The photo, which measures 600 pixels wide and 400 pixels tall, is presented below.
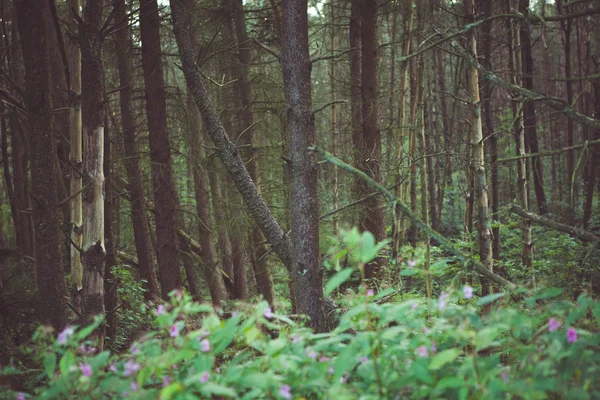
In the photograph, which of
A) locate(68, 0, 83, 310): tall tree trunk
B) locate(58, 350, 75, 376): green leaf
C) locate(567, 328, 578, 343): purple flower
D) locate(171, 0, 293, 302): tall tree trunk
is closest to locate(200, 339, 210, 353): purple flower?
locate(58, 350, 75, 376): green leaf

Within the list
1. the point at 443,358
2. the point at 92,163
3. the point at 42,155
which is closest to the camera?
the point at 443,358

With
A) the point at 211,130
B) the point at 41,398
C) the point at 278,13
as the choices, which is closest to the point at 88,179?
the point at 211,130

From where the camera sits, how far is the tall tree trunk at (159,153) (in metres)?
8.45

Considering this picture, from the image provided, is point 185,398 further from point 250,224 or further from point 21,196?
point 21,196

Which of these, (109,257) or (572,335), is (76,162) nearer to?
(109,257)

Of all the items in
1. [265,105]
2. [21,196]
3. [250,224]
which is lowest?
[250,224]

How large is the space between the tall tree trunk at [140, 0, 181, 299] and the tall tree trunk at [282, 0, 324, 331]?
14.6ft

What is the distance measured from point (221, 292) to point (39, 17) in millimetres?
7501

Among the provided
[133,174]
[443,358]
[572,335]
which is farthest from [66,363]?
[133,174]

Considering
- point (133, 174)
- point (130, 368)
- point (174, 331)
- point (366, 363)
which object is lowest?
point (366, 363)

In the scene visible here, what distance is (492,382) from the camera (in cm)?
191

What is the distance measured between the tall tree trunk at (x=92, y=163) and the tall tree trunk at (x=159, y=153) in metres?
3.11

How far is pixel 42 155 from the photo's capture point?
4.40m

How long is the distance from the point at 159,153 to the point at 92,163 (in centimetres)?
328
